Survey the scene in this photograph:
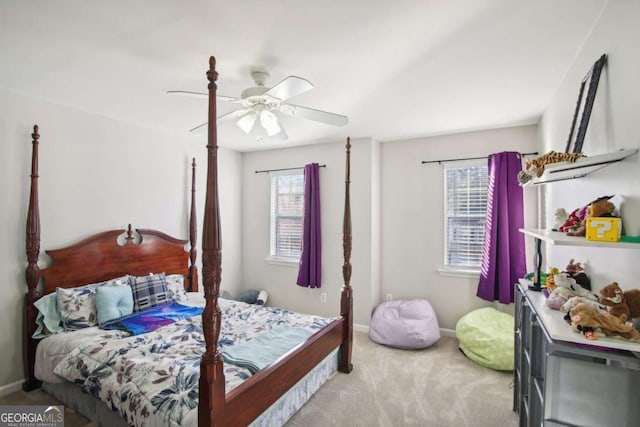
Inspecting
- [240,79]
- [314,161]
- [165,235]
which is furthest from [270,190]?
[240,79]

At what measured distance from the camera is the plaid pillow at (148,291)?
118 inches

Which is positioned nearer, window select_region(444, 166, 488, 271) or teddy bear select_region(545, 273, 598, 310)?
teddy bear select_region(545, 273, 598, 310)

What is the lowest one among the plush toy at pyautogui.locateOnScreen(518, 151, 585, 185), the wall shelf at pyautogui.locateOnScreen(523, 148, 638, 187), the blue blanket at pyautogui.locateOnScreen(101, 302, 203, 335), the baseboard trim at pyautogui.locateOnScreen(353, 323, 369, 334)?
the baseboard trim at pyautogui.locateOnScreen(353, 323, 369, 334)

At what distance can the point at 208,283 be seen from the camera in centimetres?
153

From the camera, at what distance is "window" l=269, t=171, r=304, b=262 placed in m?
4.59

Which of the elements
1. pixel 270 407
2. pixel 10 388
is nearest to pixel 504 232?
pixel 270 407

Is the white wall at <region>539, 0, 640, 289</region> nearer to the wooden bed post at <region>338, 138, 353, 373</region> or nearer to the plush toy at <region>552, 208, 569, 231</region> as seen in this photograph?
the plush toy at <region>552, 208, 569, 231</region>

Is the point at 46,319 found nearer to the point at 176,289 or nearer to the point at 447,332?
the point at 176,289

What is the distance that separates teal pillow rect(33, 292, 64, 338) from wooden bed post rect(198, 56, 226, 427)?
1863mm

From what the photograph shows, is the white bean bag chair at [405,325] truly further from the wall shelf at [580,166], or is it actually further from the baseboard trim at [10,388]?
the baseboard trim at [10,388]

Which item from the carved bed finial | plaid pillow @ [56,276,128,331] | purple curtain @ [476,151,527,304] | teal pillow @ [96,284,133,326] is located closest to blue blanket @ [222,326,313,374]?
teal pillow @ [96,284,133,326]

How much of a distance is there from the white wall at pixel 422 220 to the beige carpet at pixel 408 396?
2.57 ft

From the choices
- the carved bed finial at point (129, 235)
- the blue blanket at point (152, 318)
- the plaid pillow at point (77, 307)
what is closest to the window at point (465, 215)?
the blue blanket at point (152, 318)

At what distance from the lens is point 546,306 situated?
1516mm
